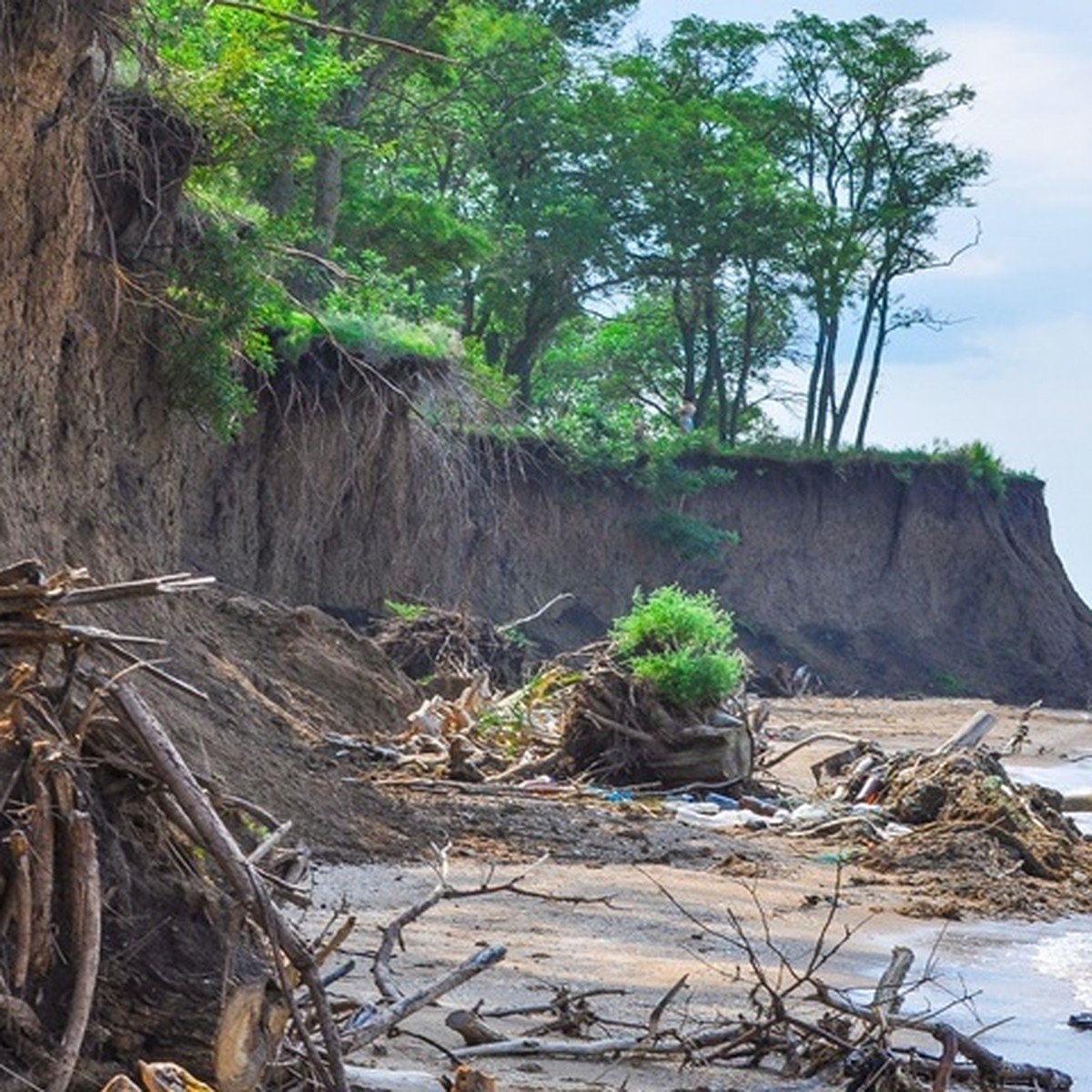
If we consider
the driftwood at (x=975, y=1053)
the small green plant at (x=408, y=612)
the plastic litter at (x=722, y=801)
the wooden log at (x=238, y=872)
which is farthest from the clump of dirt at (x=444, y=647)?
the wooden log at (x=238, y=872)

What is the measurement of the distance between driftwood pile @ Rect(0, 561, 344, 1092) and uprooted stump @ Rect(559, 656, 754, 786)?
39.3ft

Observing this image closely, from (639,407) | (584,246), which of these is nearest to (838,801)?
(584,246)

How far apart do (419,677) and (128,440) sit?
25.6 feet

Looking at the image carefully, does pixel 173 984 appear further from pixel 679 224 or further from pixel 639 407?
pixel 639 407

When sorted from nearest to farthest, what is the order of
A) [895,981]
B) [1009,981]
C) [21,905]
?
1. [21,905]
2. [895,981]
3. [1009,981]

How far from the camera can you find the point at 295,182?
3144 centimetres

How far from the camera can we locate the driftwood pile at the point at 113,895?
4.19m

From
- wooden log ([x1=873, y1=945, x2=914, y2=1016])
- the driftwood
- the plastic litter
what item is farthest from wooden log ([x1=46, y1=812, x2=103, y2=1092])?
the plastic litter

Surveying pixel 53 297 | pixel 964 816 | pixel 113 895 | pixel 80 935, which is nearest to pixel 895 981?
pixel 113 895

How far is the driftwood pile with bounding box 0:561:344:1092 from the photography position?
4188mm

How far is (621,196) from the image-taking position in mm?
47531

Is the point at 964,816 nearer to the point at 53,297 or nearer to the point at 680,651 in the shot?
the point at 680,651

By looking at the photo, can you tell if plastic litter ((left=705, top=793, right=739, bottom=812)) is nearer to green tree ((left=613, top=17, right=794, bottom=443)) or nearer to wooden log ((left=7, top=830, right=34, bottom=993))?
wooden log ((left=7, top=830, right=34, bottom=993))

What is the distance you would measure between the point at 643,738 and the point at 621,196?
105 feet
